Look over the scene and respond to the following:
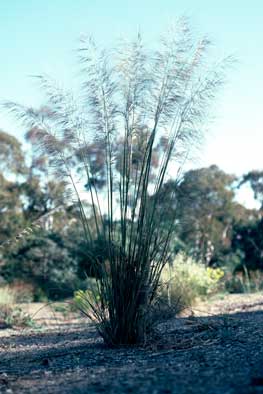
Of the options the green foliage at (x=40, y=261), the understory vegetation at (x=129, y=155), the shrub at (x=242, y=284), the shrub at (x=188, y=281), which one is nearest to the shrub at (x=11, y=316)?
the shrub at (x=188, y=281)

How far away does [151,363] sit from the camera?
5.73 meters

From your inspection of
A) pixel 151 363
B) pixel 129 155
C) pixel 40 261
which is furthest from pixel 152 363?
pixel 40 261

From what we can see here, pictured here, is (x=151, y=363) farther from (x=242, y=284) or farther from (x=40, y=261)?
(x=40, y=261)

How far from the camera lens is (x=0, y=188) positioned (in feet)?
89.9

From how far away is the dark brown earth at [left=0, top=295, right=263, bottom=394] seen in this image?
4.51 metres

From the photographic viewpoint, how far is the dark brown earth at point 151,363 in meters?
4.51

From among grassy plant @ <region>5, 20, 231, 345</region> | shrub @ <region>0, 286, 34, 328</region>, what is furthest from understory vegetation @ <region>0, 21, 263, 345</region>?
shrub @ <region>0, 286, 34, 328</region>

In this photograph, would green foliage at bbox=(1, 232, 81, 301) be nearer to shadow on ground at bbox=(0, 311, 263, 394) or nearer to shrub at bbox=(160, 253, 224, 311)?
shrub at bbox=(160, 253, 224, 311)

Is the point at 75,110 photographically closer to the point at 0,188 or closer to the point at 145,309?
the point at 145,309

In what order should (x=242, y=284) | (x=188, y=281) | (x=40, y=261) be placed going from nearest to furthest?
(x=188, y=281) → (x=242, y=284) → (x=40, y=261)

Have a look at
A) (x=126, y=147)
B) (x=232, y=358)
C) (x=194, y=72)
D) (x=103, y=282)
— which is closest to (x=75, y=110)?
(x=126, y=147)

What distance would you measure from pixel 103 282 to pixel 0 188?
21.1m

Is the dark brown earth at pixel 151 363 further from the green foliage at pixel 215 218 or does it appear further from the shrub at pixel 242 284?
the green foliage at pixel 215 218

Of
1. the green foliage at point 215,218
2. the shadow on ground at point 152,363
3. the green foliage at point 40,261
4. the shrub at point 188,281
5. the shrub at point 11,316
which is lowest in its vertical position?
the shadow on ground at point 152,363
